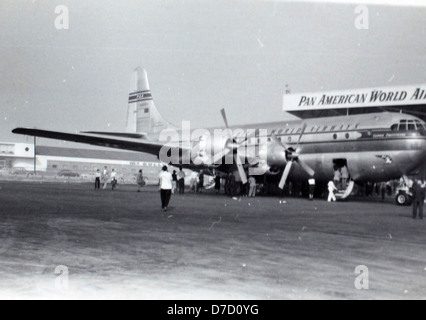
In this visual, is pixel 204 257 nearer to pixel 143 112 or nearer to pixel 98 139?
pixel 98 139

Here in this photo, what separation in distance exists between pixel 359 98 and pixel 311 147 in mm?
17957

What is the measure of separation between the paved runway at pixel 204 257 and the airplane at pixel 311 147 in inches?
387

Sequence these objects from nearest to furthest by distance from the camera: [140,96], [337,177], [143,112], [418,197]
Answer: [418,197]
[337,177]
[143,112]
[140,96]

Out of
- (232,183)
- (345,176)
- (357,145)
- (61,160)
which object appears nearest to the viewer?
(357,145)

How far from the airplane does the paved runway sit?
9.82 m

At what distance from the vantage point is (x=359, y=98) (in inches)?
1650

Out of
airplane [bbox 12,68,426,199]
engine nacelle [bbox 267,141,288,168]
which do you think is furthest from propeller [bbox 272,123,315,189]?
engine nacelle [bbox 267,141,288,168]

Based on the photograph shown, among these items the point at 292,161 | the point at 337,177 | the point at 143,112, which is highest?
the point at 143,112

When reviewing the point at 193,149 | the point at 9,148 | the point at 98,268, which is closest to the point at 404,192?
the point at 193,149

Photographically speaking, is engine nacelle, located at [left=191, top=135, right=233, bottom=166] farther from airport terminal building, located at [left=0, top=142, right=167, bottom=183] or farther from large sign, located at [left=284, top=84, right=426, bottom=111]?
airport terminal building, located at [left=0, top=142, right=167, bottom=183]

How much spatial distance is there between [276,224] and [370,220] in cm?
345

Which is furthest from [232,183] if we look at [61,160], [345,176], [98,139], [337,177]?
→ [61,160]

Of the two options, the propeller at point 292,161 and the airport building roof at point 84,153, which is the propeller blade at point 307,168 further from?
the airport building roof at point 84,153
